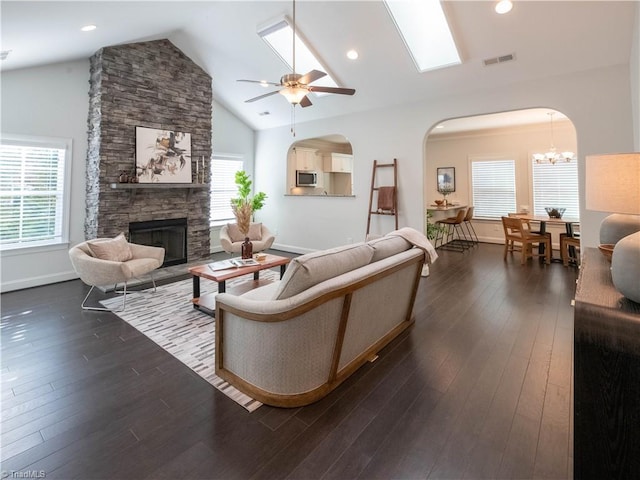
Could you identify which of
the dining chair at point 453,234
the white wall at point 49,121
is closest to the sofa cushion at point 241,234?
the white wall at point 49,121

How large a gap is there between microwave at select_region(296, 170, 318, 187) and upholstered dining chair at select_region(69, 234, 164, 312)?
14.0ft

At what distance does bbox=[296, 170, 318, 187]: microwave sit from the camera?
7879 millimetres

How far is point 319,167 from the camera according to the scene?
904cm

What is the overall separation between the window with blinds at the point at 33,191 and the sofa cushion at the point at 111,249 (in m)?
1.46

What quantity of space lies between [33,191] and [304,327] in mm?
5031

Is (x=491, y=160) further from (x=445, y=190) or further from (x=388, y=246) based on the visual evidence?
(x=388, y=246)

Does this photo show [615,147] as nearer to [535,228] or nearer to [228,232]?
[535,228]

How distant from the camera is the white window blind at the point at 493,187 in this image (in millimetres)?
8070

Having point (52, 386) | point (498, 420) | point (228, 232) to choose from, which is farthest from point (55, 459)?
point (228, 232)

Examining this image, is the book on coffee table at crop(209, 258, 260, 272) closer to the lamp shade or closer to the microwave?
the lamp shade

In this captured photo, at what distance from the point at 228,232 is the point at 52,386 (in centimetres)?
381

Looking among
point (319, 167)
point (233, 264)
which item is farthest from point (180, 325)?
point (319, 167)

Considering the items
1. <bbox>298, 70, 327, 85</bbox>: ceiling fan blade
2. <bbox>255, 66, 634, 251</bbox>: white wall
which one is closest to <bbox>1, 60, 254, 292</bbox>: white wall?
<bbox>255, 66, 634, 251</bbox>: white wall

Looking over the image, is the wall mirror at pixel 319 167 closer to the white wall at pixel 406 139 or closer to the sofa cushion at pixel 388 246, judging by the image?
the white wall at pixel 406 139
